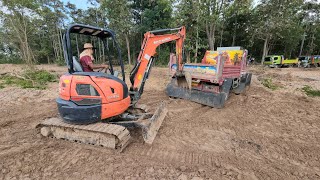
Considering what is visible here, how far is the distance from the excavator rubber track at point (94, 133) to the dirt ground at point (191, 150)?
11 centimetres

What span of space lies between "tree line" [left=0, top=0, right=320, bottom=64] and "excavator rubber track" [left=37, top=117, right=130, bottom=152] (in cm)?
881

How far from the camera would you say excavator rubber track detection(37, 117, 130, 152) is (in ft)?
9.93

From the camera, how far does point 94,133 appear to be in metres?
3.12

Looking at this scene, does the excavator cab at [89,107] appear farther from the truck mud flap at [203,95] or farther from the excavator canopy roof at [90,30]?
the truck mud flap at [203,95]

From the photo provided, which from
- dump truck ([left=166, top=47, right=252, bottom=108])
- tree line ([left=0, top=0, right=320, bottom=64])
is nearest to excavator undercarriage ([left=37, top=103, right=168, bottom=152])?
dump truck ([left=166, top=47, right=252, bottom=108])

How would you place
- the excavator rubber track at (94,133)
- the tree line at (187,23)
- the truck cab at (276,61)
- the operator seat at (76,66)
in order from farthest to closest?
the truck cab at (276,61)
the tree line at (187,23)
the operator seat at (76,66)
the excavator rubber track at (94,133)

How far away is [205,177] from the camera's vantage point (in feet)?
8.08

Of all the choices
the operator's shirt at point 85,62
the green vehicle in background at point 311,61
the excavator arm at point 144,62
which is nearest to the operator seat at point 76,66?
the operator's shirt at point 85,62

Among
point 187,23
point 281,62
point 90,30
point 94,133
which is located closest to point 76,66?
point 90,30

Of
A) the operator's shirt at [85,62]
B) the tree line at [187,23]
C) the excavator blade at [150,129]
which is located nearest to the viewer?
the excavator blade at [150,129]

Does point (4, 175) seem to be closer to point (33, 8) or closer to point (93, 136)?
point (93, 136)

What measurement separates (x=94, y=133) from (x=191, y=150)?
1705mm

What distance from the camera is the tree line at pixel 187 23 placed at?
45.0 ft

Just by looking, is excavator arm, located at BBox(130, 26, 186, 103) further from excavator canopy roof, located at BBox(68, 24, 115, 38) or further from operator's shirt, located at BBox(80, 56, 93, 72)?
operator's shirt, located at BBox(80, 56, 93, 72)
